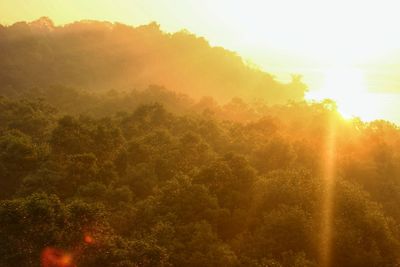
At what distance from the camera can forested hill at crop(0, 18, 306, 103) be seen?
6588 cm

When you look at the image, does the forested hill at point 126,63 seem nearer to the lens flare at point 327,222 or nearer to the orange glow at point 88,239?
the lens flare at point 327,222

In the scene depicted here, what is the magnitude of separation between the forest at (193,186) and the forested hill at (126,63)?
64.1 feet

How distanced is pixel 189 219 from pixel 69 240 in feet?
18.0

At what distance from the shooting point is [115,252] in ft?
49.2

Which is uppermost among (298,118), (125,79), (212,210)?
(125,79)

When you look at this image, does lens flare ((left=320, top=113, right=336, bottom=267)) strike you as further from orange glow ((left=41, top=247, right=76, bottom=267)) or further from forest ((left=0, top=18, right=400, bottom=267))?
orange glow ((left=41, top=247, right=76, bottom=267))

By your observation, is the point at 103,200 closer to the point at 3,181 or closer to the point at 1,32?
the point at 3,181

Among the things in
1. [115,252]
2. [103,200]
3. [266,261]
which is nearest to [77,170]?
[103,200]

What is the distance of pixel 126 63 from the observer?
235 ft

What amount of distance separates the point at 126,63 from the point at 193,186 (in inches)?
2145

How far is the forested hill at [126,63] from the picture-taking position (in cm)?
6588

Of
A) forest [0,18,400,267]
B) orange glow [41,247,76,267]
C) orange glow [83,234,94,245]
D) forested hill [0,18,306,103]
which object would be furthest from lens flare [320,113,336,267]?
forested hill [0,18,306,103]

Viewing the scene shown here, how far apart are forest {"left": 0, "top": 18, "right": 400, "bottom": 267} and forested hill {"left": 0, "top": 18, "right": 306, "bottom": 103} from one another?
19.6 meters

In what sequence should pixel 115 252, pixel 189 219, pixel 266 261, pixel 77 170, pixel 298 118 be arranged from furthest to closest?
pixel 298 118 < pixel 77 170 < pixel 189 219 < pixel 266 261 < pixel 115 252
